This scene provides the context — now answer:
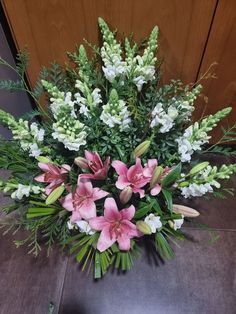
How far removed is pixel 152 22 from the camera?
2.48 ft

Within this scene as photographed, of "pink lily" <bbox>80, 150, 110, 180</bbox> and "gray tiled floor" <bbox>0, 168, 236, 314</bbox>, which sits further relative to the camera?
"gray tiled floor" <bbox>0, 168, 236, 314</bbox>

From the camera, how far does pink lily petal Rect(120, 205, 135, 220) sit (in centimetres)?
67

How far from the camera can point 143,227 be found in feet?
2.19

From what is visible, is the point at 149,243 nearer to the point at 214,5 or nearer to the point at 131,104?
the point at 131,104

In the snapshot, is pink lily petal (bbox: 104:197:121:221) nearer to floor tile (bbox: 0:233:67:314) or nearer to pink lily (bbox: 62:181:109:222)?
pink lily (bbox: 62:181:109:222)

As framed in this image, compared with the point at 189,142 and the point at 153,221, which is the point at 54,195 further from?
the point at 189,142

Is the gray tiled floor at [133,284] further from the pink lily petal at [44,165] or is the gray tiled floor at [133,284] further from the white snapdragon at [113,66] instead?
the white snapdragon at [113,66]

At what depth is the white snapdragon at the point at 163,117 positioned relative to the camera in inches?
26.7

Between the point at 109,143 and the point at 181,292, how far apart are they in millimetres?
502

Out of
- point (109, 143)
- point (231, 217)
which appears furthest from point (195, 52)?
point (231, 217)

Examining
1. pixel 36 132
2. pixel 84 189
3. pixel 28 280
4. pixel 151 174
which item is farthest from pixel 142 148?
pixel 28 280

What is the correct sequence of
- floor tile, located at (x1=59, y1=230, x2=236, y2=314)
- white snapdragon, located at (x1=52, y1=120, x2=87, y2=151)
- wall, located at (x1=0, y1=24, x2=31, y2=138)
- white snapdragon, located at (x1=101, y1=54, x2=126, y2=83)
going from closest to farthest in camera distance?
white snapdragon, located at (x1=52, y1=120, x2=87, y2=151) < white snapdragon, located at (x1=101, y1=54, x2=126, y2=83) < floor tile, located at (x1=59, y1=230, x2=236, y2=314) < wall, located at (x1=0, y1=24, x2=31, y2=138)

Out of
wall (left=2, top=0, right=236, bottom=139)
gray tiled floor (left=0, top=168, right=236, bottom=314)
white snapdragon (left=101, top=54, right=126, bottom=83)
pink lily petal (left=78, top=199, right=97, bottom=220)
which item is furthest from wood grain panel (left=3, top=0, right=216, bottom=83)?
gray tiled floor (left=0, top=168, right=236, bottom=314)

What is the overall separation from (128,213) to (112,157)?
0.58 feet
